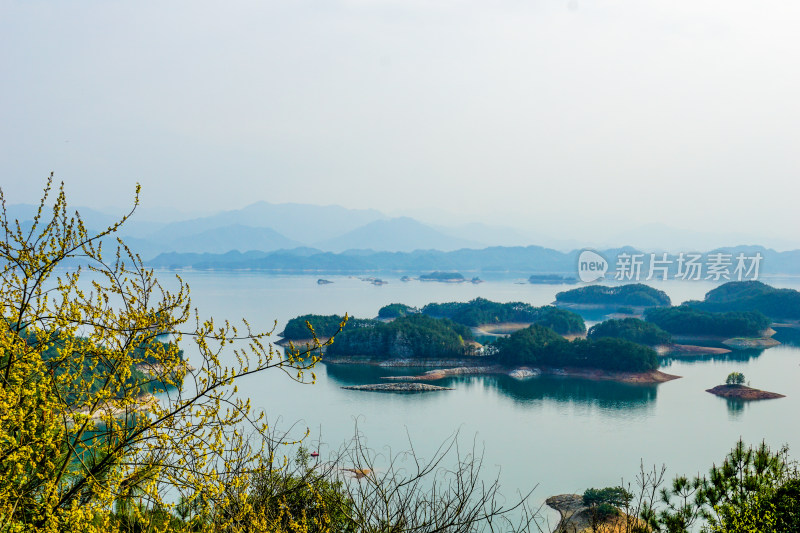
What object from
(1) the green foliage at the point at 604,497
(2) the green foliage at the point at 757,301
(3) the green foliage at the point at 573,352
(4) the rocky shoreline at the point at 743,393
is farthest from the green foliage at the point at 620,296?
(1) the green foliage at the point at 604,497

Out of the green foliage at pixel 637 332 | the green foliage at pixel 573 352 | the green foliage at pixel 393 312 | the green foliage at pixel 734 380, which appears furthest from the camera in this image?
the green foliage at pixel 393 312

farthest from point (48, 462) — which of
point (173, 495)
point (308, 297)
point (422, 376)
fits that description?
point (308, 297)

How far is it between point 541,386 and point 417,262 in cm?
10374

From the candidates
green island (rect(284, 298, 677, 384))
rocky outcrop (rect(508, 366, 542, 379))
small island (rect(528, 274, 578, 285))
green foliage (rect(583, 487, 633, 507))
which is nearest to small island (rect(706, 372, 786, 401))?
green island (rect(284, 298, 677, 384))

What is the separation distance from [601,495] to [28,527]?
11.4m

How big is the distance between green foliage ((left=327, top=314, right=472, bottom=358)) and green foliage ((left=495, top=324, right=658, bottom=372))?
2257 mm

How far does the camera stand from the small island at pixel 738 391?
2331 cm

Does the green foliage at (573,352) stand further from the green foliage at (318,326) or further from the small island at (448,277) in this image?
the small island at (448,277)

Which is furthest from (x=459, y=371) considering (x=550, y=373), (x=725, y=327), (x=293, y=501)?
(x=293, y=501)

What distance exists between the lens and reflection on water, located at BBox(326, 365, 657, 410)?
2328cm

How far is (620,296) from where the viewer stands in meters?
56.0

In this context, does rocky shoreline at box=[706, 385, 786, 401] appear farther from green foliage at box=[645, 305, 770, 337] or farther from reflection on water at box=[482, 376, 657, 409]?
green foliage at box=[645, 305, 770, 337]

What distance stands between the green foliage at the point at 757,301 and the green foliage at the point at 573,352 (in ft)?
63.3

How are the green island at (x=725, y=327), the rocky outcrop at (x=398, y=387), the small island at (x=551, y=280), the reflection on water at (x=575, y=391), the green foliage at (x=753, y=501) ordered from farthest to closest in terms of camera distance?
the small island at (x=551, y=280), the green island at (x=725, y=327), the rocky outcrop at (x=398, y=387), the reflection on water at (x=575, y=391), the green foliage at (x=753, y=501)
